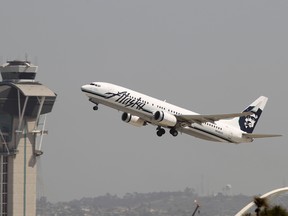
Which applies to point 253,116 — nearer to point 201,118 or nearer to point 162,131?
point 201,118

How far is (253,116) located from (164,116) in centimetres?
2818

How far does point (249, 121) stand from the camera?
164625 millimetres

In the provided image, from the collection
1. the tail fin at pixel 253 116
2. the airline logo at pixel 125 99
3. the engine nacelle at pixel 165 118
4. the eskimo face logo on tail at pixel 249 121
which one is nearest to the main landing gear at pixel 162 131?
the engine nacelle at pixel 165 118

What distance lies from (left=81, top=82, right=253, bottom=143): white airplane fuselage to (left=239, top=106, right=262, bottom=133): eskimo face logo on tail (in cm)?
779

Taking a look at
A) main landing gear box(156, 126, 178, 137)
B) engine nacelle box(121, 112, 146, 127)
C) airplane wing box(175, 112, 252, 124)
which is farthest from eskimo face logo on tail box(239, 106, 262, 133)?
engine nacelle box(121, 112, 146, 127)

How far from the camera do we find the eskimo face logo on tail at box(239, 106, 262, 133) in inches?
6398

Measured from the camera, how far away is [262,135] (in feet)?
475

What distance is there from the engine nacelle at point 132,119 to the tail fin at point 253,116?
23.1 meters

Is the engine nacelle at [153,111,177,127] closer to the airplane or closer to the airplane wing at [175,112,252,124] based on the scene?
the airplane

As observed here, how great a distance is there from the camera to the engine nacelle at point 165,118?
140812 millimetres

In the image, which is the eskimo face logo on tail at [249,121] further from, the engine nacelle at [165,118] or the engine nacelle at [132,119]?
the engine nacelle at [132,119]

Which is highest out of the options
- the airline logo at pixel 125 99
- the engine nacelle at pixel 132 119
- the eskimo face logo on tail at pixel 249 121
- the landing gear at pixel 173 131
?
the airline logo at pixel 125 99

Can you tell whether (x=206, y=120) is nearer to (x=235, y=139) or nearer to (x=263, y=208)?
(x=235, y=139)

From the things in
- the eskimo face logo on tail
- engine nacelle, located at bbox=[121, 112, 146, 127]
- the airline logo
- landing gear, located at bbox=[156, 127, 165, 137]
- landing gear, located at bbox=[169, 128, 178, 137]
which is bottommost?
the eskimo face logo on tail
